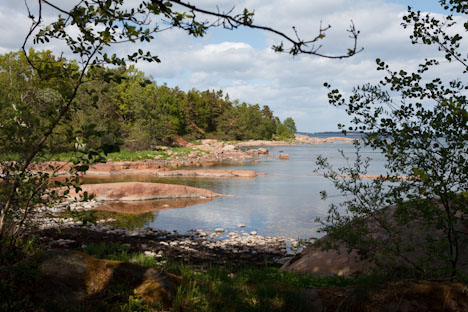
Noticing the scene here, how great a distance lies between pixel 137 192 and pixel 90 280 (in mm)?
16576

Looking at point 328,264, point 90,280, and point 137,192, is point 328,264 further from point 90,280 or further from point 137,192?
point 137,192

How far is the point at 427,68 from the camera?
5.16 metres

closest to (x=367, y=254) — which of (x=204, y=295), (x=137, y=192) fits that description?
(x=204, y=295)

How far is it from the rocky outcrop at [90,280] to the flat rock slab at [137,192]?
15625mm

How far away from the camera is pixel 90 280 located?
392cm

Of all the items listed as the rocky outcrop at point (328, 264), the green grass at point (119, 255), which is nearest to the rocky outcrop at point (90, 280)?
the green grass at point (119, 255)

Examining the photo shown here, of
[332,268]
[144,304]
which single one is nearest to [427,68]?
[332,268]

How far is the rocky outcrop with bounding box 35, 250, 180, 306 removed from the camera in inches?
Result: 145

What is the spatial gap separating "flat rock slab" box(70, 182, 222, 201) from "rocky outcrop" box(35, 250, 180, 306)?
51.3ft

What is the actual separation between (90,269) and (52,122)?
5.38 feet

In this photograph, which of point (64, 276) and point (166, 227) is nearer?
point (64, 276)

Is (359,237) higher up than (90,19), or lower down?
lower down

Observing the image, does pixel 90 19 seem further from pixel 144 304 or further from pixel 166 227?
pixel 166 227

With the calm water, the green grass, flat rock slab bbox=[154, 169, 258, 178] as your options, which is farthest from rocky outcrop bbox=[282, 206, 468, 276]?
flat rock slab bbox=[154, 169, 258, 178]
